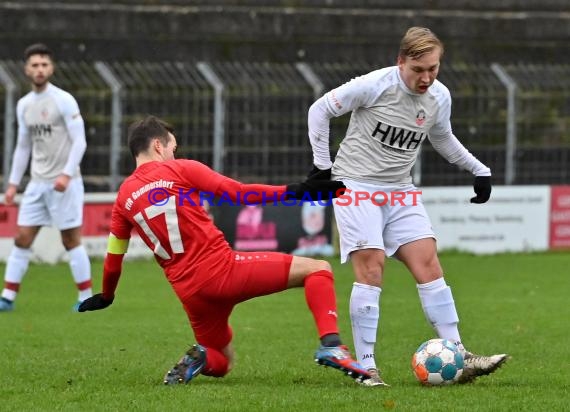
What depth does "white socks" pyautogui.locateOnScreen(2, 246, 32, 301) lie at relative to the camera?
12.7 m

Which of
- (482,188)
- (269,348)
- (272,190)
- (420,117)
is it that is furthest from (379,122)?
(269,348)

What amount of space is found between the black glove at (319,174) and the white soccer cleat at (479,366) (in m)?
1.37

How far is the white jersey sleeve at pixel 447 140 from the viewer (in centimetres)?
823

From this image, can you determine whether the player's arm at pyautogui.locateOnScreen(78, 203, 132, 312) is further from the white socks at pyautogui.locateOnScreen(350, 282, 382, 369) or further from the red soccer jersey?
the white socks at pyautogui.locateOnScreen(350, 282, 382, 369)

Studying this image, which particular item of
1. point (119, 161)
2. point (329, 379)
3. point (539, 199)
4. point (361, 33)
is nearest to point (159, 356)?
point (329, 379)

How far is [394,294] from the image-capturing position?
1433 centimetres

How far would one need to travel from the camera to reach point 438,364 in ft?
25.3

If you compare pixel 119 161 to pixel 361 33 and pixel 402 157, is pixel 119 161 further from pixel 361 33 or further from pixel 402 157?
pixel 402 157

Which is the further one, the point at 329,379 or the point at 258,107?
the point at 258,107

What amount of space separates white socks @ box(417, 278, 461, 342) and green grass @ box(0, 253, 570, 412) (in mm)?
353

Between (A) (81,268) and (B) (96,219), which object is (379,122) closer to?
(A) (81,268)

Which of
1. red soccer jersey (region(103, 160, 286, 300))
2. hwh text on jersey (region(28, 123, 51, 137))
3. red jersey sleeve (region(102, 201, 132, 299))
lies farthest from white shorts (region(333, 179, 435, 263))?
hwh text on jersey (region(28, 123, 51, 137))

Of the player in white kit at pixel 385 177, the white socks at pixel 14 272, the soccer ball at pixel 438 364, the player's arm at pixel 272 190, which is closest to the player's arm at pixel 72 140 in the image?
the white socks at pixel 14 272

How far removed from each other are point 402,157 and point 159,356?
8.15 feet
